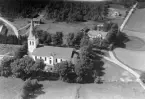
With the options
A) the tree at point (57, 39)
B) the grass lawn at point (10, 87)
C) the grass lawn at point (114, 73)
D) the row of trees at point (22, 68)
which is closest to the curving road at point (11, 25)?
the tree at point (57, 39)

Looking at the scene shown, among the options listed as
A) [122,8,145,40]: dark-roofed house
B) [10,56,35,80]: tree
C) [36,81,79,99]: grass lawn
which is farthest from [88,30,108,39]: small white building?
[10,56,35,80]: tree

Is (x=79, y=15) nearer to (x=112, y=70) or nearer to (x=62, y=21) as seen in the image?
(x=62, y=21)

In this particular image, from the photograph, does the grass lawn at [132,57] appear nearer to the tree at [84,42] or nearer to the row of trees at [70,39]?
the row of trees at [70,39]

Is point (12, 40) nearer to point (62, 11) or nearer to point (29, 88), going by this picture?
point (29, 88)

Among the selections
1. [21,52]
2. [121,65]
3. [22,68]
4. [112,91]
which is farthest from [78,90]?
[21,52]

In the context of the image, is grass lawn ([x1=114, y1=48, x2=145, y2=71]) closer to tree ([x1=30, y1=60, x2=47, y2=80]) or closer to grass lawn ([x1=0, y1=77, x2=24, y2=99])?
tree ([x1=30, y1=60, x2=47, y2=80])

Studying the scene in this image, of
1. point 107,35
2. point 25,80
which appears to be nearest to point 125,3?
point 107,35
